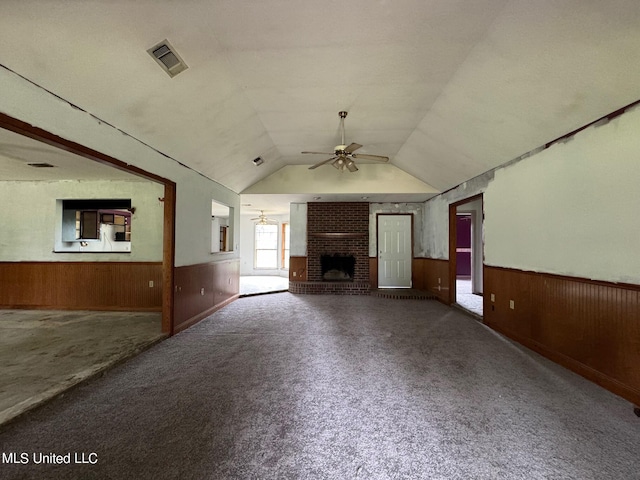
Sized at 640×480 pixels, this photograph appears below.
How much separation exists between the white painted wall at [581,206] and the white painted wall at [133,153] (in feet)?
14.7

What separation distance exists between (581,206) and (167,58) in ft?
12.8

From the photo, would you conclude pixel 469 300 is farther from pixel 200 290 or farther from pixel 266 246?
pixel 266 246

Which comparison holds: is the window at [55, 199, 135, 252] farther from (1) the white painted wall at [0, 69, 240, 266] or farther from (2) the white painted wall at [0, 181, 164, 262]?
(1) the white painted wall at [0, 69, 240, 266]

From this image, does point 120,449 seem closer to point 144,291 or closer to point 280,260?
point 144,291

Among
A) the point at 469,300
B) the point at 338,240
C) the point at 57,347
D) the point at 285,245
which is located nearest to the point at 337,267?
the point at 338,240

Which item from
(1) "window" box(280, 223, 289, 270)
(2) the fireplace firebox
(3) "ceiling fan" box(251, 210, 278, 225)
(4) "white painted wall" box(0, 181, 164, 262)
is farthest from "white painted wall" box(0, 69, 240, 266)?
(1) "window" box(280, 223, 289, 270)

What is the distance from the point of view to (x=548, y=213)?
3100 millimetres

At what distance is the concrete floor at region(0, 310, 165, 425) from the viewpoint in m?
2.25

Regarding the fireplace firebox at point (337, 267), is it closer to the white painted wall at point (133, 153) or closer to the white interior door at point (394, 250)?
the white interior door at point (394, 250)

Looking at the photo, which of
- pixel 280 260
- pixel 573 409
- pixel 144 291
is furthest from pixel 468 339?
pixel 280 260

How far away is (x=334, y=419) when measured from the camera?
195cm

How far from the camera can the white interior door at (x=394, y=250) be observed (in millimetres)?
7527

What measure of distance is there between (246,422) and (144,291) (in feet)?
13.7

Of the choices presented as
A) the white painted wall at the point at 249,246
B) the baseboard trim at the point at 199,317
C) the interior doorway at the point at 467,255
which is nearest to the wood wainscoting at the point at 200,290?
the baseboard trim at the point at 199,317
